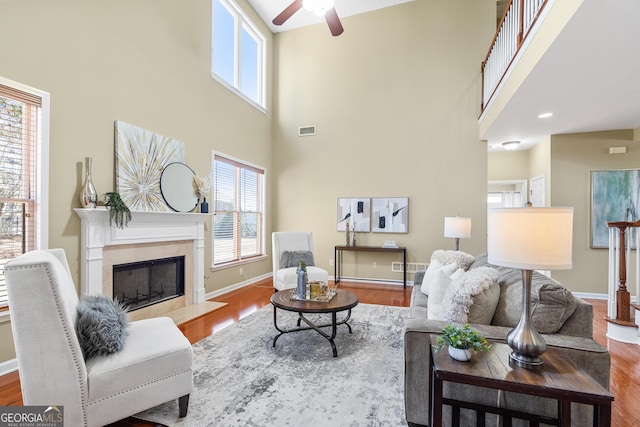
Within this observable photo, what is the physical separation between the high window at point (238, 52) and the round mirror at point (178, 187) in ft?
5.74

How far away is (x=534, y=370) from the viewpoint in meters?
1.33

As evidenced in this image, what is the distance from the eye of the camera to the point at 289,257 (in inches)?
184

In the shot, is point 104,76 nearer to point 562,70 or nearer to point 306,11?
point 306,11

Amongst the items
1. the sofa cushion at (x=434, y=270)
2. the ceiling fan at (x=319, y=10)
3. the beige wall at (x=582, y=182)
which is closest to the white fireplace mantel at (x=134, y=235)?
the ceiling fan at (x=319, y=10)

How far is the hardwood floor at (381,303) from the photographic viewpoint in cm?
200

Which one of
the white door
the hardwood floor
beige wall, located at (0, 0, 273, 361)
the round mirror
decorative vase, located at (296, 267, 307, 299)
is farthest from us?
the white door

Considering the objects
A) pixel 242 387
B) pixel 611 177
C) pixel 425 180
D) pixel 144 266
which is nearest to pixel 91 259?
pixel 144 266

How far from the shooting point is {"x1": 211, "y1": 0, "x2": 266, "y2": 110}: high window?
5012mm

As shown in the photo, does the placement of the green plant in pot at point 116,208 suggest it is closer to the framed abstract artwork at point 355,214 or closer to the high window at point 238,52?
the high window at point 238,52

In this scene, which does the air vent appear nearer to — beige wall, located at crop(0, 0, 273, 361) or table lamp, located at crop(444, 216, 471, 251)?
beige wall, located at crop(0, 0, 273, 361)

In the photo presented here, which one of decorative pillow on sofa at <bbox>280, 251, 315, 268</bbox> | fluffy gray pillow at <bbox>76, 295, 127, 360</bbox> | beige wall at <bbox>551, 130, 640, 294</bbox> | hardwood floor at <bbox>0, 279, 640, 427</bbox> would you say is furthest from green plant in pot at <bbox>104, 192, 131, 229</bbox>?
beige wall at <bbox>551, 130, 640, 294</bbox>

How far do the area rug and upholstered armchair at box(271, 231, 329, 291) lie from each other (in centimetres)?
92

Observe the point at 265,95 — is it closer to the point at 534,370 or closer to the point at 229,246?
the point at 229,246

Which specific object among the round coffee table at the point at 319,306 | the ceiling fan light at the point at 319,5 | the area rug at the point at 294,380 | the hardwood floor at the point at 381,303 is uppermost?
the ceiling fan light at the point at 319,5
